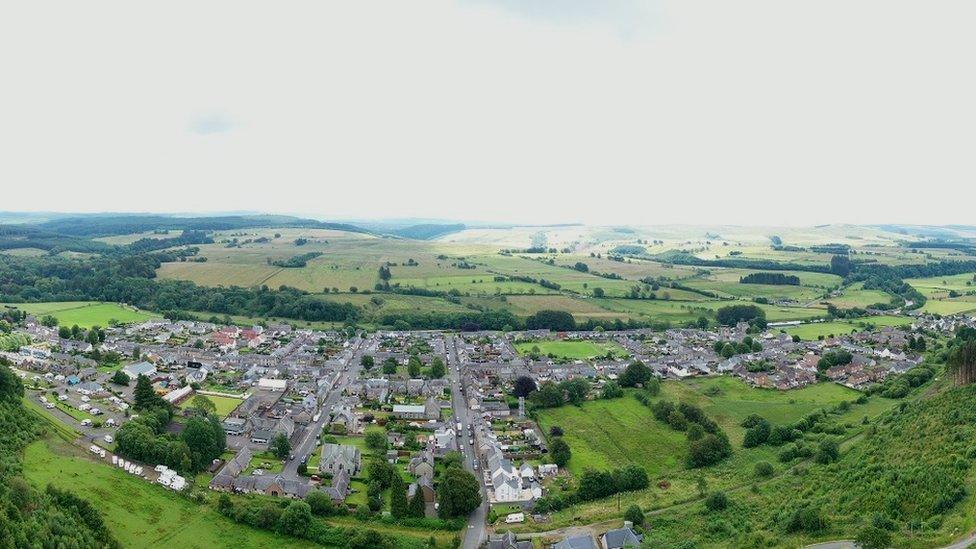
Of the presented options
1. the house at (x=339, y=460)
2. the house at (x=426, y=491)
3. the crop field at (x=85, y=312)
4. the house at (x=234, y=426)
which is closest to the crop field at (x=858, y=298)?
the house at (x=426, y=491)

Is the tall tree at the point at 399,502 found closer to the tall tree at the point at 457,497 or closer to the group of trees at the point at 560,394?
the tall tree at the point at 457,497

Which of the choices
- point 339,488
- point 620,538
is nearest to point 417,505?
point 339,488

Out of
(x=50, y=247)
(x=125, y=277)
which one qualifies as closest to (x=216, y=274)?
(x=125, y=277)

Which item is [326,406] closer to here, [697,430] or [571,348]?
[697,430]

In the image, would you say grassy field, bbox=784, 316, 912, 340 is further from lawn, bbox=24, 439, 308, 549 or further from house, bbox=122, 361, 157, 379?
house, bbox=122, 361, 157, 379

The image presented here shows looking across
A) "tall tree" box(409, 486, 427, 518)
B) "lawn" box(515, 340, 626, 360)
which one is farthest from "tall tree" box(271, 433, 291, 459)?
"lawn" box(515, 340, 626, 360)
